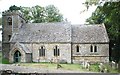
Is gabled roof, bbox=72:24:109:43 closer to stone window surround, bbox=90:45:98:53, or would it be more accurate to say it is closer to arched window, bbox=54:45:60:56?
stone window surround, bbox=90:45:98:53

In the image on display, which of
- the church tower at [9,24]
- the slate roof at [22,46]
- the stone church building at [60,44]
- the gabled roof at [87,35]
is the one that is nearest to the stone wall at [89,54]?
the stone church building at [60,44]

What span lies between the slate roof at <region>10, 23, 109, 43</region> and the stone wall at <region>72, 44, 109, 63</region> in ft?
0.96

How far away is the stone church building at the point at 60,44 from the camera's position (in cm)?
A: 1555

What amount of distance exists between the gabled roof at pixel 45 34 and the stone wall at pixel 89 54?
2.73ft

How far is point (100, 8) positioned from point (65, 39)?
9838mm

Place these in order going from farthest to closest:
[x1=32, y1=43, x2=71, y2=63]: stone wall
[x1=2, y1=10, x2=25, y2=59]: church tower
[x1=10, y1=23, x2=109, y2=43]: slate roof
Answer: [x1=32, y1=43, x2=71, y2=63]: stone wall → [x1=10, y1=23, x2=109, y2=43]: slate roof → [x1=2, y1=10, x2=25, y2=59]: church tower

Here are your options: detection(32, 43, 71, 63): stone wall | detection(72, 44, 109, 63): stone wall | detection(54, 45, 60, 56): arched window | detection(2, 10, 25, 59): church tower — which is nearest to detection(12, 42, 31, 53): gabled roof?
detection(32, 43, 71, 63): stone wall

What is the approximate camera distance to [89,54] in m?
16.2

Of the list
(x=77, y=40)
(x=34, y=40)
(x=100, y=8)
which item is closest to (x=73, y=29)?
(x=77, y=40)

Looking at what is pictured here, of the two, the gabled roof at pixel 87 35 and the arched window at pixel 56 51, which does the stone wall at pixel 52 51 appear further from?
the gabled roof at pixel 87 35

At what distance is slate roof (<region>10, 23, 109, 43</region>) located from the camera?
51.0 feet

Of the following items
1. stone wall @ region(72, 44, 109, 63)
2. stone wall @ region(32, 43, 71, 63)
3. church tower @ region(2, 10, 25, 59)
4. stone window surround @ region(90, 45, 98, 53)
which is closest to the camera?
church tower @ region(2, 10, 25, 59)

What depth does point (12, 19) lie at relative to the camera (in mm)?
13359

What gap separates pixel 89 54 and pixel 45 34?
2.59 m
